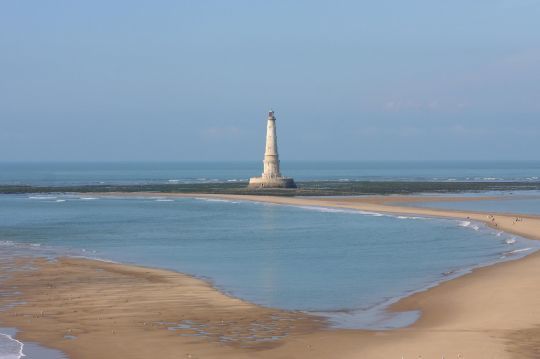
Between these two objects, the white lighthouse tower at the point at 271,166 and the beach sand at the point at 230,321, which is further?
the white lighthouse tower at the point at 271,166

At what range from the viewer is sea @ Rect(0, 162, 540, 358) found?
22406mm

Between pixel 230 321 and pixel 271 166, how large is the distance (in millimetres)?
68860

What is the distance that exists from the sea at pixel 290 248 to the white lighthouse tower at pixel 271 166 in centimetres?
2107

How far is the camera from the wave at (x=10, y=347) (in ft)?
50.0

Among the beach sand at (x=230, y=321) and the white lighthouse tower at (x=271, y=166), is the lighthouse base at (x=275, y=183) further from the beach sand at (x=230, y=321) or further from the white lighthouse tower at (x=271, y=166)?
the beach sand at (x=230, y=321)

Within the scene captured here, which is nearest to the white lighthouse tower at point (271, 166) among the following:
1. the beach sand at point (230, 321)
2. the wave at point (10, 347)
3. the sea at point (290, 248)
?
the sea at point (290, 248)

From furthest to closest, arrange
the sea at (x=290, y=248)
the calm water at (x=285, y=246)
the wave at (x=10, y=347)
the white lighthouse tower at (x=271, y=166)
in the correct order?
the white lighthouse tower at (x=271, y=166)
the calm water at (x=285, y=246)
the sea at (x=290, y=248)
the wave at (x=10, y=347)

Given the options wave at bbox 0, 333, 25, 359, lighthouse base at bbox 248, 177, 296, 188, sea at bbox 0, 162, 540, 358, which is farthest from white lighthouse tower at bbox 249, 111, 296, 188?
wave at bbox 0, 333, 25, 359

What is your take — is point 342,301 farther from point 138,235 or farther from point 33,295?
point 138,235

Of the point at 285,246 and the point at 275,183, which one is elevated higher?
the point at 275,183

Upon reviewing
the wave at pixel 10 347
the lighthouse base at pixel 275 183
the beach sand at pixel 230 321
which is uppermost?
the lighthouse base at pixel 275 183

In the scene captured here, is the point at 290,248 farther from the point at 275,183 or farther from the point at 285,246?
the point at 275,183

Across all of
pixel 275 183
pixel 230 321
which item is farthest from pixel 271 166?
pixel 230 321

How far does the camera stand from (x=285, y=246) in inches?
1425
